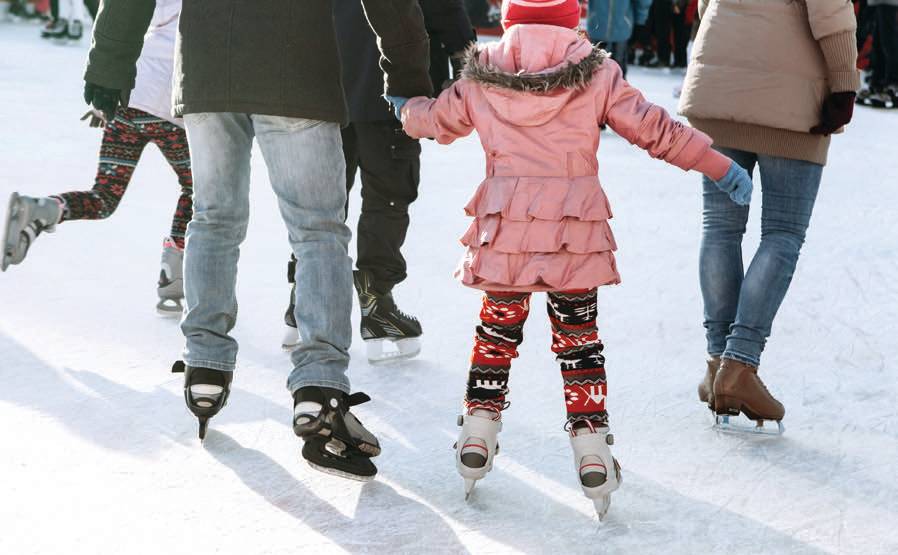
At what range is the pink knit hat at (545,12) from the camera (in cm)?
276

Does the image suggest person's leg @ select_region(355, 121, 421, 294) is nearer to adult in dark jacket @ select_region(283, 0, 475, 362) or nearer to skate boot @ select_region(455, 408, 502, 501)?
adult in dark jacket @ select_region(283, 0, 475, 362)

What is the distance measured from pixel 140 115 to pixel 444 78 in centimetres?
99

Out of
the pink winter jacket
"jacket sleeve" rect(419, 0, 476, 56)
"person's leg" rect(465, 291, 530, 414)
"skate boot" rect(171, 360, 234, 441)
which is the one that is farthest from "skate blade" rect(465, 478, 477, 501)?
A: "jacket sleeve" rect(419, 0, 476, 56)

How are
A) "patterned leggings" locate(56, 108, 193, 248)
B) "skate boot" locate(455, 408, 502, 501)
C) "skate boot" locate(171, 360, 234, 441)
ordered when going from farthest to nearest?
1. "patterned leggings" locate(56, 108, 193, 248)
2. "skate boot" locate(171, 360, 234, 441)
3. "skate boot" locate(455, 408, 502, 501)

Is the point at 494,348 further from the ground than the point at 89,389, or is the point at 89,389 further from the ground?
the point at 494,348

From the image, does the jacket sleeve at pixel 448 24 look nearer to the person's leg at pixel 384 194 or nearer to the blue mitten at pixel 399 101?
the person's leg at pixel 384 194

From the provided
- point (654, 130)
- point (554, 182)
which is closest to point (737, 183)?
point (654, 130)

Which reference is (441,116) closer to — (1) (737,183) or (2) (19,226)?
(1) (737,183)

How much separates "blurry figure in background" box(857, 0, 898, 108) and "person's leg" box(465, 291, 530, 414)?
29.7ft

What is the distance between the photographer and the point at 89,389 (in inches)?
138

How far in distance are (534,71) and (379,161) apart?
1.20 meters

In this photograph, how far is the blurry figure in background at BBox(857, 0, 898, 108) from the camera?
11.0 metres

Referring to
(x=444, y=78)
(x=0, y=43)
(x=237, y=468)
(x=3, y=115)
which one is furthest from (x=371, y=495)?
(x=0, y=43)

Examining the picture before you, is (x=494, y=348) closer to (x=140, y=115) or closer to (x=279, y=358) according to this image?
(x=279, y=358)
